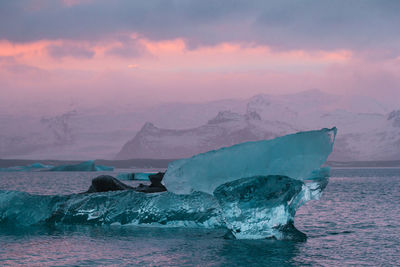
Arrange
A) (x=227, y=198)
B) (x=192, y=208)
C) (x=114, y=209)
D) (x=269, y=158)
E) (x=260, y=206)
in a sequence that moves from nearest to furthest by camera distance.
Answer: (x=260, y=206)
(x=227, y=198)
(x=269, y=158)
(x=192, y=208)
(x=114, y=209)

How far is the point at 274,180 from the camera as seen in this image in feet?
45.6

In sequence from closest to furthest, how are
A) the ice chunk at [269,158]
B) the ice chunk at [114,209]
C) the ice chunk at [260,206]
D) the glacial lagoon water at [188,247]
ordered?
the glacial lagoon water at [188,247]
the ice chunk at [260,206]
the ice chunk at [269,158]
the ice chunk at [114,209]

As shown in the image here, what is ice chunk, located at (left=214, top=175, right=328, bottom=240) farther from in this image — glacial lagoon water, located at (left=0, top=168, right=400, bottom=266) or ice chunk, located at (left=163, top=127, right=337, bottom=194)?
ice chunk, located at (left=163, top=127, right=337, bottom=194)

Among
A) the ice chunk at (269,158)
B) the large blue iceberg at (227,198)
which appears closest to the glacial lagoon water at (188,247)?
the large blue iceberg at (227,198)

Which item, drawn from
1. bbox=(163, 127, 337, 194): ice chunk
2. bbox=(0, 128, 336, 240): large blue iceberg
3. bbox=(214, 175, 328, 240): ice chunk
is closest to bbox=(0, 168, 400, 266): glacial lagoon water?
bbox=(214, 175, 328, 240): ice chunk

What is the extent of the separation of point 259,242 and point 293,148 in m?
2.98

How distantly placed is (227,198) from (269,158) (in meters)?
1.85

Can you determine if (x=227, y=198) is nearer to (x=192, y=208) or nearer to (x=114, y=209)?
(x=192, y=208)

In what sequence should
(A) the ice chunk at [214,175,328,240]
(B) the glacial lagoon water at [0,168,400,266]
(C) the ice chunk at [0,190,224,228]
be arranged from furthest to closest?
1. (C) the ice chunk at [0,190,224,228]
2. (A) the ice chunk at [214,175,328,240]
3. (B) the glacial lagoon water at [0,168,400,266]

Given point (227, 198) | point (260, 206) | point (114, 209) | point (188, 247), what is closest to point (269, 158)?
point (260, 206)

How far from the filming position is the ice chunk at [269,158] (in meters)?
14.8

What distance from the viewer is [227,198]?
550 inches

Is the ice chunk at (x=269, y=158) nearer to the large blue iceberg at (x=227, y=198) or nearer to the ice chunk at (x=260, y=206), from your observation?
the large blue iceberg at (x=227, y=198)

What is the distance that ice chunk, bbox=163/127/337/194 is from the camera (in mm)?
14758
